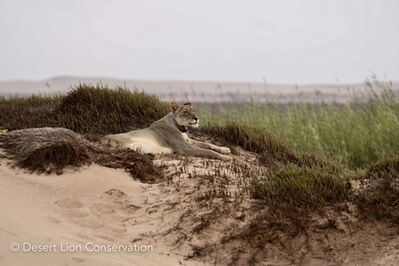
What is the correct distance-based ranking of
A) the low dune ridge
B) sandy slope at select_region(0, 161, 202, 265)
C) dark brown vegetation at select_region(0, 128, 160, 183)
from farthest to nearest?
dark brown vegetation at select_region(0, 128, 160, 183) < the low dune ridge < sandy slope at select_region(0, 161, 202, 265)

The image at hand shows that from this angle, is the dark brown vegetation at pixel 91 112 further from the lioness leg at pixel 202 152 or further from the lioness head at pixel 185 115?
the lioness leg at pixel 202 152

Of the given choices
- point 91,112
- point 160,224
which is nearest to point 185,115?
point 91,112

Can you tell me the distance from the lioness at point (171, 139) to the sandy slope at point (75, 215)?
60.6 inches

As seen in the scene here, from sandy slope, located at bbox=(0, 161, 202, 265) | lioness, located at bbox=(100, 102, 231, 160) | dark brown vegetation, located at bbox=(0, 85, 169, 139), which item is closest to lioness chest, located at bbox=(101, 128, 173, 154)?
lioness, located at bbox=(100, 102, 231, 160)

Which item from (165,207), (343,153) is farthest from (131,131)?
(343,153)

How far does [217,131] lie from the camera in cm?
1266

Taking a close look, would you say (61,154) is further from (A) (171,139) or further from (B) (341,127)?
(B) (341,127)

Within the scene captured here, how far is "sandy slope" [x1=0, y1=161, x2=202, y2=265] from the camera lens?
7.20 m

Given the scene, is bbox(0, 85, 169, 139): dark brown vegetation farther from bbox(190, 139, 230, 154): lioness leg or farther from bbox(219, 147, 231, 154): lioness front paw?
bbox(219, 147, 231, 154): lioness front paw

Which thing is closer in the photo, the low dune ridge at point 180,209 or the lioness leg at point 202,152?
the low dune ridge at point 180,209

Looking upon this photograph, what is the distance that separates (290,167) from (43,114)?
5.28 metres

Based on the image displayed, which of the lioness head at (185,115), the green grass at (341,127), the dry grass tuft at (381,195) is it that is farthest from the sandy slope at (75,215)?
the green grass at (341,127)

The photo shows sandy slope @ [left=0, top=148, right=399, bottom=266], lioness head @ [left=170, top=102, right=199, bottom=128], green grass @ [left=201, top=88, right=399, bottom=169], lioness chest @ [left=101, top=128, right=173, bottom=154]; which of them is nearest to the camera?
sandy slope @ [left=0, top=148, right=399, bottom=266]

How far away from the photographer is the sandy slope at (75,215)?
7203 millimetres
